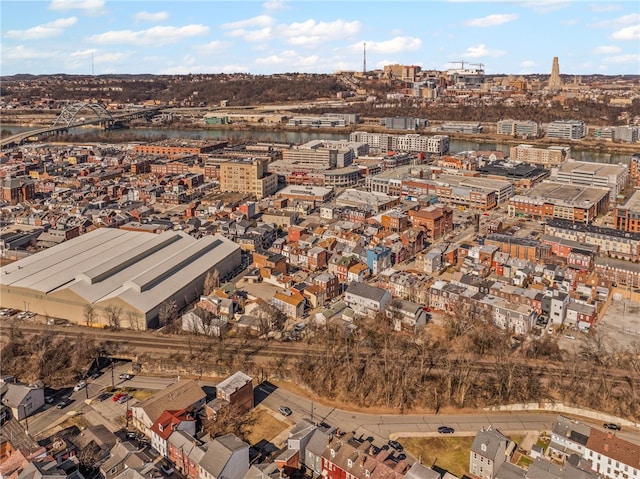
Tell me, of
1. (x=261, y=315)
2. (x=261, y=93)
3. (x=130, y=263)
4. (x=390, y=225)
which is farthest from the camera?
(x=261, y=93)

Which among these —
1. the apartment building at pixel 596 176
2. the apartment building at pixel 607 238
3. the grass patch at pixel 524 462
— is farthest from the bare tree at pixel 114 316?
the apartment building at pixel 596 176

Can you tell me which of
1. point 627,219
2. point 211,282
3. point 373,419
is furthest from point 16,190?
point 627,219

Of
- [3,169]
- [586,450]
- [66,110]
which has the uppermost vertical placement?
[66,110]

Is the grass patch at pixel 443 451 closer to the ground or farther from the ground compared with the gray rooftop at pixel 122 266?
closer to the ground

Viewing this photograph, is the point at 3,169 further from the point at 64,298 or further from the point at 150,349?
the point at 150,349

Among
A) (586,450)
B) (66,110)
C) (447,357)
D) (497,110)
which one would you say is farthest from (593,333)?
(66,110)

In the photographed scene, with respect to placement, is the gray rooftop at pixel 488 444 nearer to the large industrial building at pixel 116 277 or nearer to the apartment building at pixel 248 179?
the large industrial building at pixel 116 277
